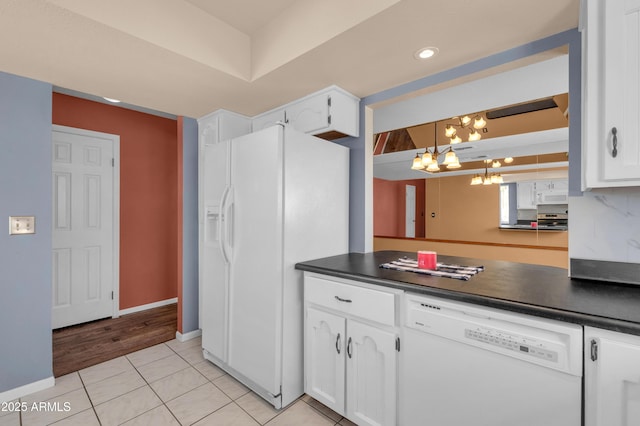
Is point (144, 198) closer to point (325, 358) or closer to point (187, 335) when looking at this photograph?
point (187, 335)

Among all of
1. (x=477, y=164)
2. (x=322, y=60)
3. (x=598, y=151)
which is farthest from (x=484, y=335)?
(x=477, y=164)

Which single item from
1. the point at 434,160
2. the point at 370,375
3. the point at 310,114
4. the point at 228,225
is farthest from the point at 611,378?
the point at 434,160

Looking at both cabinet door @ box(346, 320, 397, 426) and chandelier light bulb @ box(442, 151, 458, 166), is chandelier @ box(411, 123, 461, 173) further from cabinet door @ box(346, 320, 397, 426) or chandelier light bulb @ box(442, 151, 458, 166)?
cabinet door @ box(346, 320, 397, 426)

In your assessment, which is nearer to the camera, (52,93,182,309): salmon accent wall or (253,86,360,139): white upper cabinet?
(253,86,360,139): white upper cabinet

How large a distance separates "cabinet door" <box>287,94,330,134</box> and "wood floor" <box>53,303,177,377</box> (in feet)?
8.14

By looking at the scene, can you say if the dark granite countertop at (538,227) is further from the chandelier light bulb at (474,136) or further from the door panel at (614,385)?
the door panel at (614,385)

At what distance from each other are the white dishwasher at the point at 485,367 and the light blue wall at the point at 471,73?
0.91m

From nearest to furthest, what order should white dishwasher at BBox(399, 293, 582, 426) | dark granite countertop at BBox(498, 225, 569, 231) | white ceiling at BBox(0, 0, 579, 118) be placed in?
1. white dishwasher at BBox(399, 293, 582, 426)
2. white ceiling at BBox(0, 0, 579, 118)
3. dark granite countertop at BBox(498, 225, 569, 231)

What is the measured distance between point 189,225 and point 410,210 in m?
2.61

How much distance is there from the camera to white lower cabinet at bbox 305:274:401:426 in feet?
4.79

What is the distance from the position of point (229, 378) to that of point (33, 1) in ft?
8.15

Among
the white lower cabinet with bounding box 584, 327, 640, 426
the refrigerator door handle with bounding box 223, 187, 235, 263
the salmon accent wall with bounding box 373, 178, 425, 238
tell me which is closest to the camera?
the white lower cabinet with bounding box 584, 327, 640, 426

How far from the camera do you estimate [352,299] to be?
1591 millimetres

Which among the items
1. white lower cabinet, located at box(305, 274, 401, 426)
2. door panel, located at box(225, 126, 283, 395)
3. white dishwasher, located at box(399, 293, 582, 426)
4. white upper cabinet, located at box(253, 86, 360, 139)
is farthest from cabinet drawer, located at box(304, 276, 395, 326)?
white upper cabinet, located at box(253, 86, 360, 139)
